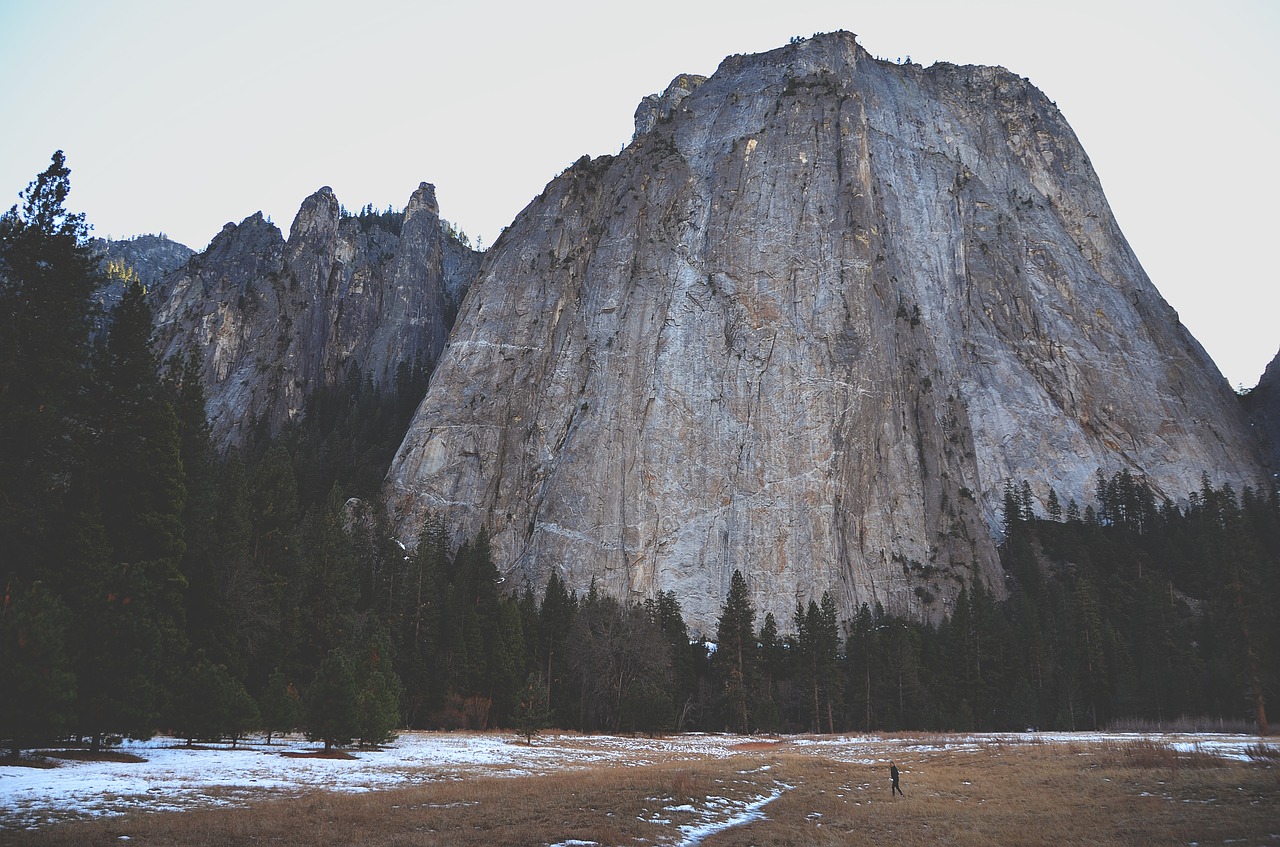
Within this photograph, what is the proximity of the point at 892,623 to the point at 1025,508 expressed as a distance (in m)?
42.0

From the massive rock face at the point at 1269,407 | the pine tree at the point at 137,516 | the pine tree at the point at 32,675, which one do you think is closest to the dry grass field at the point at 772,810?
the pine tree at the point at 32,675

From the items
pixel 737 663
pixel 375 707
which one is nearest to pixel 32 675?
pixel 375 707

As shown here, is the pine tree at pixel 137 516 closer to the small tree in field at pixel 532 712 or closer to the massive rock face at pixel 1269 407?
the small tree in field at pixel 532 712

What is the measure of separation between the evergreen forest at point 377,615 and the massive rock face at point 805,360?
27.1 ft

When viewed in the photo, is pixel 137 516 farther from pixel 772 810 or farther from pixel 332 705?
pixel 772 810

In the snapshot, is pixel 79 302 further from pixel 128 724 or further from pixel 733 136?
pixel 733 136

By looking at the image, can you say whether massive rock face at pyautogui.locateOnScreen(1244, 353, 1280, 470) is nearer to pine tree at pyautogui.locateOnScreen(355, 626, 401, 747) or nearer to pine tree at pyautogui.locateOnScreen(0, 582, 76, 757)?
pine tree at pyautogui.locateOnScreen(355, 626, 401, 747)

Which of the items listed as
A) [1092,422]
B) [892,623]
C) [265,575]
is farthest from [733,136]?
[265,575]

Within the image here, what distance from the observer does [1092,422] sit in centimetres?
13375

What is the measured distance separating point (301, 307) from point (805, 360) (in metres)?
93.4

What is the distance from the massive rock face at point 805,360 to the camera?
10950 centimetres

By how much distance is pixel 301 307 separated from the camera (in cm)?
15588

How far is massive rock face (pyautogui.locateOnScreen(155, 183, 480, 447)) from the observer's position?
148m

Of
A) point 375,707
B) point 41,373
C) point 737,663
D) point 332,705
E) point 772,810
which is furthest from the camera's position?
point 737,663
